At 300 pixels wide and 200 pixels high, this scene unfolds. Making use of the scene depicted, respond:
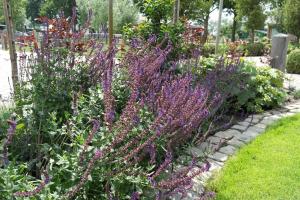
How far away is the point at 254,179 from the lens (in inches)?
132

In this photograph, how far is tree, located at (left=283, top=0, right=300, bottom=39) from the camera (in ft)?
64.4

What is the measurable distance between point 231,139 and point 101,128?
264 cm

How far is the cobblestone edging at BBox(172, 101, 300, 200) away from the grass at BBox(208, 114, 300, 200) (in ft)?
0.34

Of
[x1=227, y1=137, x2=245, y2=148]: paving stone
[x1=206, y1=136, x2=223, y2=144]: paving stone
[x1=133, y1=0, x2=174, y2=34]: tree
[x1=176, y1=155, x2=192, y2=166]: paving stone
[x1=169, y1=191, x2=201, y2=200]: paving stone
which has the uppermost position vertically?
[x1=133, y1=0, x2=174, y2=34]: tree

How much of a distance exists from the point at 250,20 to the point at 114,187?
2260cm

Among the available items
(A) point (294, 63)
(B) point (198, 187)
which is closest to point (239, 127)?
(B) point (198, 187)

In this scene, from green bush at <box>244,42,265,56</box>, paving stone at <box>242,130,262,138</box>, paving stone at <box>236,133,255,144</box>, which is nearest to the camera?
paving stone at <box>236,133,255,144</box>

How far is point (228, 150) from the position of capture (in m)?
4.07

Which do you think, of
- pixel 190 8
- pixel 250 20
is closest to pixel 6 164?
pixel 190 8

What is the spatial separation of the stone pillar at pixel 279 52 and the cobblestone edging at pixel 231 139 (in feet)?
9.60

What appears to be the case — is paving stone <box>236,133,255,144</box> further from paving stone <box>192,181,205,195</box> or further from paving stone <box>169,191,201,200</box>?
paving stone <box>169,191,201,200</box>

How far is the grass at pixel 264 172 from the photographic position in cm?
309

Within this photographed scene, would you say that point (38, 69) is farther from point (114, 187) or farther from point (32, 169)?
point (114, 187)

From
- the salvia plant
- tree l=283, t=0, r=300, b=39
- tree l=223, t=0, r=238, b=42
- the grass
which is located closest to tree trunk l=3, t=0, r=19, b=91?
the salvia plant
